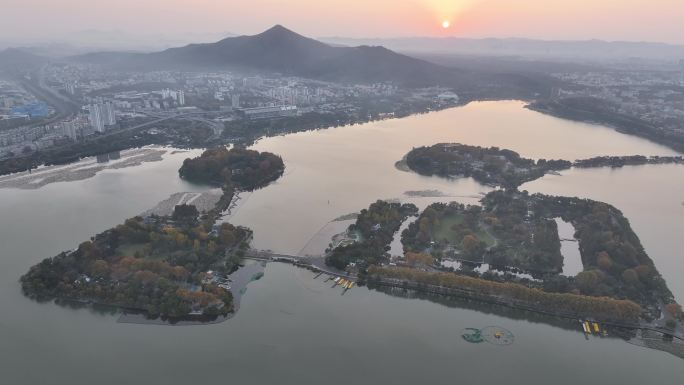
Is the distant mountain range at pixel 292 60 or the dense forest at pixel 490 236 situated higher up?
the distant mountain range at pixel 292 60

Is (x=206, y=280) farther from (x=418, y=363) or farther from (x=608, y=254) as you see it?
(x=608, y=254)

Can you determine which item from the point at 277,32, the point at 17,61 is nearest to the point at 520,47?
the point at 277,32

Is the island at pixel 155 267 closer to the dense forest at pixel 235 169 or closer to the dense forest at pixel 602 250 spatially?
the dense forest at pixel 235 169

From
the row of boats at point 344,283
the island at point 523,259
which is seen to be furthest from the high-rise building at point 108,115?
the row of boats at point 344,283

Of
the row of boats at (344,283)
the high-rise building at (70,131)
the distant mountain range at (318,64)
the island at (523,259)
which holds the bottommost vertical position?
the row of boats at (344,283)

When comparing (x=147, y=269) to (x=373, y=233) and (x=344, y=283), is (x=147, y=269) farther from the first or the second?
(x=373, y=233)

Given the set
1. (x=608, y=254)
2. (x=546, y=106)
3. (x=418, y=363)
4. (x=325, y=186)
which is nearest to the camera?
(x=418, y=363)

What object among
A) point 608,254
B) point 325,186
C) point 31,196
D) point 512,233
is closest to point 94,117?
point 31,196
